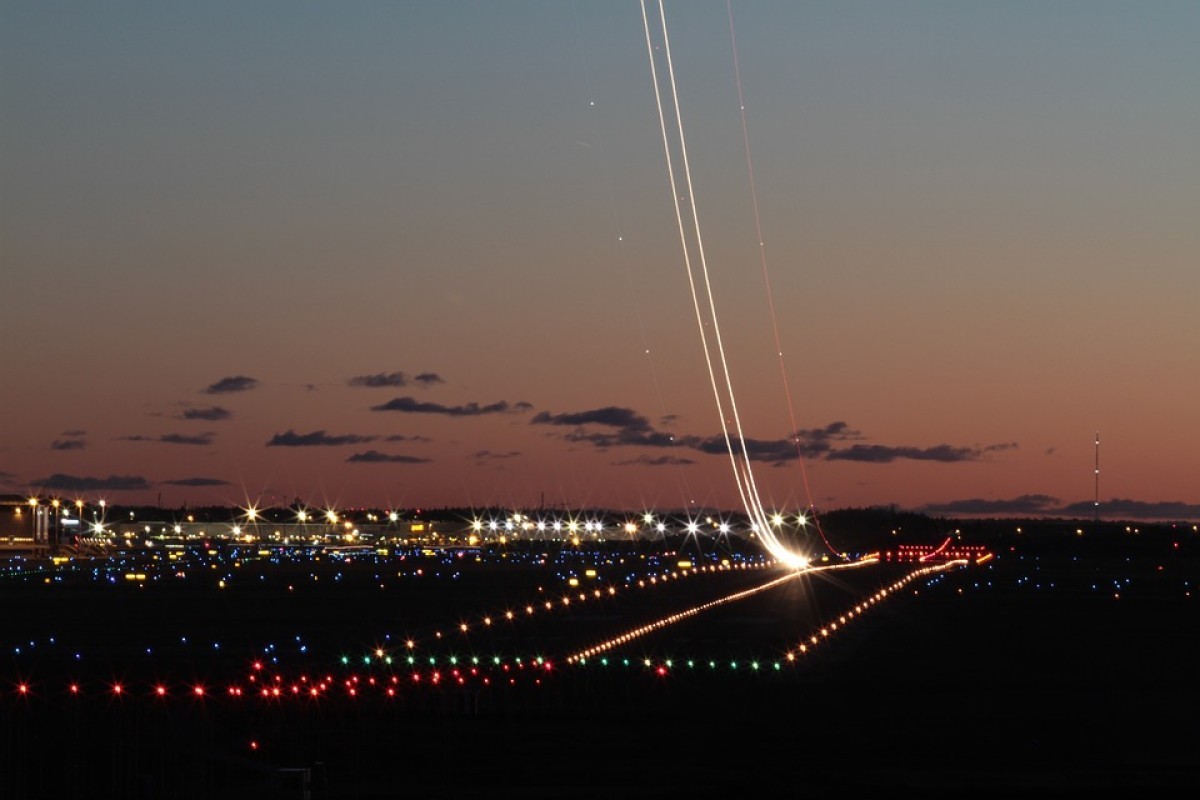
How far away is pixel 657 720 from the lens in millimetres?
35250

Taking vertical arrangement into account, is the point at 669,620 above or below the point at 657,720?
above

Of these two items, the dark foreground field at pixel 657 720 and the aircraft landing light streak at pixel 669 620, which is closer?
the dark foreground field at pixel 657 720

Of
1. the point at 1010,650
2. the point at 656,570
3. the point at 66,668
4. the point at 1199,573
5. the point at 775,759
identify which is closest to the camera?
the point at 775,759

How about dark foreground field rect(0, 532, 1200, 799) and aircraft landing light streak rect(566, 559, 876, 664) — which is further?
aircraft landing light streak rect(566, 559, 876, 664)

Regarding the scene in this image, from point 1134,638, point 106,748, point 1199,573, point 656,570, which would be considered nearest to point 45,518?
point 656,570

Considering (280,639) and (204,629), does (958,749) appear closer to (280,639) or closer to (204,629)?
(280,639)

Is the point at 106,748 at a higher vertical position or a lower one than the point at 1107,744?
higher

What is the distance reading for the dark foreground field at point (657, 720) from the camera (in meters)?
27.4

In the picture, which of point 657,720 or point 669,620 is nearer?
point 657,720

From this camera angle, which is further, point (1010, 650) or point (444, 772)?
point (1010, 650)

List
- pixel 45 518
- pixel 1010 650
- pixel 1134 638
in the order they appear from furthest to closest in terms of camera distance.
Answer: pixel 45 518 < pixel 1134 638 < pixel 1010 650

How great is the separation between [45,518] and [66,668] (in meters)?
115

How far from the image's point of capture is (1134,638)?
6109 centimetres

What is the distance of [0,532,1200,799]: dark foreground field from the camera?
2741 cm
